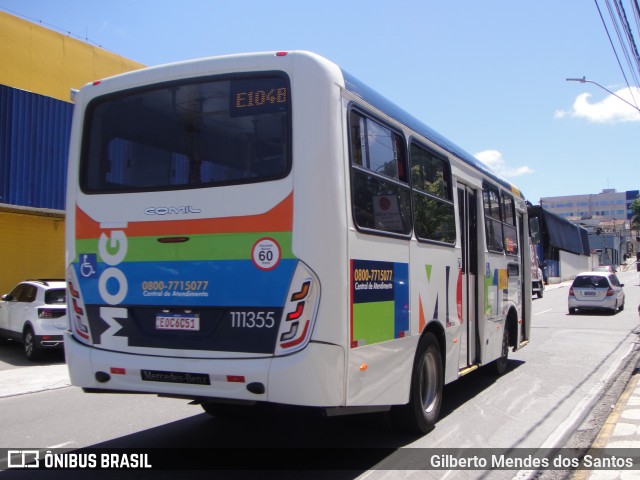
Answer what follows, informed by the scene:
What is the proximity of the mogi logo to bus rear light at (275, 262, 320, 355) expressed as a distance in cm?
276

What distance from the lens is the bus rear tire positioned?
5.87 m

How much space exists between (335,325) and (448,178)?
11.1 ft

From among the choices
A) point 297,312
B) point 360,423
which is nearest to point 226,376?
point 297,312

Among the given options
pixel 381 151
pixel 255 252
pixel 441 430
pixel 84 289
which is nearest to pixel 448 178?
pixel 381 151

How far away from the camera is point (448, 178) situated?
280 inches

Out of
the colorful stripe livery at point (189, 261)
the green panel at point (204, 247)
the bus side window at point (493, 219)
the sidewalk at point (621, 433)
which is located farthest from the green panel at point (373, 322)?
the bus side window at point (493, 219)

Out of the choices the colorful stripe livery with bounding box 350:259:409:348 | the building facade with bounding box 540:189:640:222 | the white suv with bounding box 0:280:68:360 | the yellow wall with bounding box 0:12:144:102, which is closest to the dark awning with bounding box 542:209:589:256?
the yellow wall with bounding box 0:12:144:102

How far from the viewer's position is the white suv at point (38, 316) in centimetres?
1191

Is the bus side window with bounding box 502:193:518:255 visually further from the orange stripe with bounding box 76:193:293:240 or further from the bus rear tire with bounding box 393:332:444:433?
the orange stripe with bounding box 76:193:293:240

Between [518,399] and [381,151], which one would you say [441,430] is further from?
[381,151]

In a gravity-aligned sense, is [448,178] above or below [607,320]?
above

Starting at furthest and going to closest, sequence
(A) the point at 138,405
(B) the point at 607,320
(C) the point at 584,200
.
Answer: (C) the point at 584,200 → (B) the point at 607,320 → (A) the point at 138,405

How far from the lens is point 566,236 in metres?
62.0

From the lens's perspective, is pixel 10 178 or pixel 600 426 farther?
pixel 10 178
